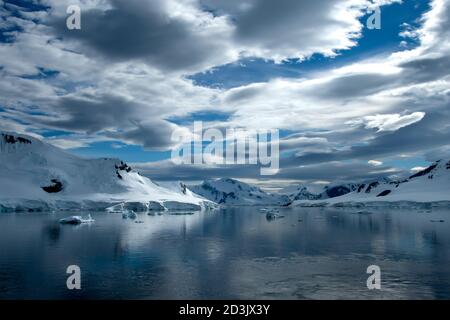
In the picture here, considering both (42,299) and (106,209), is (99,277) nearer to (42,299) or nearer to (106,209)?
(42,299)

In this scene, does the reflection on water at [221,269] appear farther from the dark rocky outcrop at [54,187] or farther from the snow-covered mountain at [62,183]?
the dark rocky outcrop at [54,187]

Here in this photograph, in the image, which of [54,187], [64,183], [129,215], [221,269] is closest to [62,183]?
[64,183]

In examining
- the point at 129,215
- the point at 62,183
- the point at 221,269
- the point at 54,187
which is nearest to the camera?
the point at 221,269

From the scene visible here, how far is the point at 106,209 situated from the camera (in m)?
150

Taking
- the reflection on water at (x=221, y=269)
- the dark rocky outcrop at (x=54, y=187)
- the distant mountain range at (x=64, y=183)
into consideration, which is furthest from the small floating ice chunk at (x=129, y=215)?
the dark rocky outcrop at (x=54, y=187)

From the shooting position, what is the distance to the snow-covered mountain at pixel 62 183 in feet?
465

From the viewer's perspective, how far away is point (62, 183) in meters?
164

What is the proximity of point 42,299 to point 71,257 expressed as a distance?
45.5 ft

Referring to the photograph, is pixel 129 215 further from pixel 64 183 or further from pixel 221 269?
pixel 221 269

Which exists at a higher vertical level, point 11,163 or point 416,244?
point 11,163

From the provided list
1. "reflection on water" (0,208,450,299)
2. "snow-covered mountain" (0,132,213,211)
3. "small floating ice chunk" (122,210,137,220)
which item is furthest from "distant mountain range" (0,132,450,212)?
"reflection on water" (0,208,450,299)
